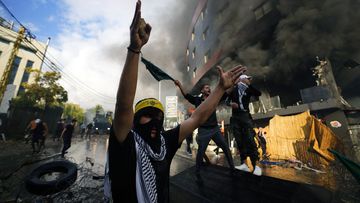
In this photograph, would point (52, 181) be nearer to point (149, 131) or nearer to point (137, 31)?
point (149, 131)

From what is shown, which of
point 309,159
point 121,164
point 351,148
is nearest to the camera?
point 121,164

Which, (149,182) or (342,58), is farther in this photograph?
(342,58)

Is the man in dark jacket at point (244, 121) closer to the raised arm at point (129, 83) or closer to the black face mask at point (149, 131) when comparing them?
the black face mask at point (149, 131)

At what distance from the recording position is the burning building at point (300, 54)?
1182 cm

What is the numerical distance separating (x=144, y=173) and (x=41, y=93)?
28122mm

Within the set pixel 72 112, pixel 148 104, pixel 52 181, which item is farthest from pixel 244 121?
pixel 72 112

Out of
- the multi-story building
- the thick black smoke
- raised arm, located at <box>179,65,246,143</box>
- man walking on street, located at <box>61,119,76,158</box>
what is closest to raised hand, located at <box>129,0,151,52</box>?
raised arm, located at <box>179,65,246,143</box>

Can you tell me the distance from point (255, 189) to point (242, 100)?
153 cm

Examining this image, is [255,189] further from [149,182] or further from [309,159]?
[309,159]

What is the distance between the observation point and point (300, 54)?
1494 centimetres

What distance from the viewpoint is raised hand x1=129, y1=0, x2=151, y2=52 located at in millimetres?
1006

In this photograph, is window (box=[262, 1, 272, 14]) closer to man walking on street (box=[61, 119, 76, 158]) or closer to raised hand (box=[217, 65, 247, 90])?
raised hand (box=[217, 65, 247, 90])

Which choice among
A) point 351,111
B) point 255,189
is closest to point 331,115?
point 351,111

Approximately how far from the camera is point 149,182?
44.4 inches
